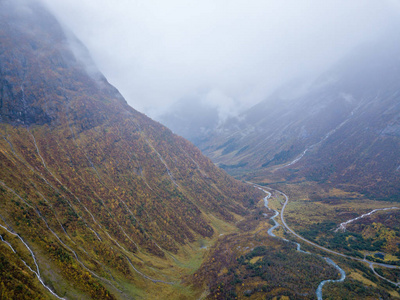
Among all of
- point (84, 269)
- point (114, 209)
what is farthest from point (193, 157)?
point (84, 269)

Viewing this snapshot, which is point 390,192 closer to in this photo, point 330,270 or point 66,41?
point 330,270

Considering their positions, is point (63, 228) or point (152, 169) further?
point (152, 169)

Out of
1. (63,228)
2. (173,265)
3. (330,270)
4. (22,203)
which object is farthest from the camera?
(173,265)

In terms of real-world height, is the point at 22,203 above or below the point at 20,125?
below

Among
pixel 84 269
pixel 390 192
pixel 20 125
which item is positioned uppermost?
pixel 20 125

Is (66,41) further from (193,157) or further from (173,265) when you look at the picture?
(173,265)

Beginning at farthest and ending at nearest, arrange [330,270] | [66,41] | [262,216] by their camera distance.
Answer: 1. [66,41]
2. [262,216]
3. [330,270]
